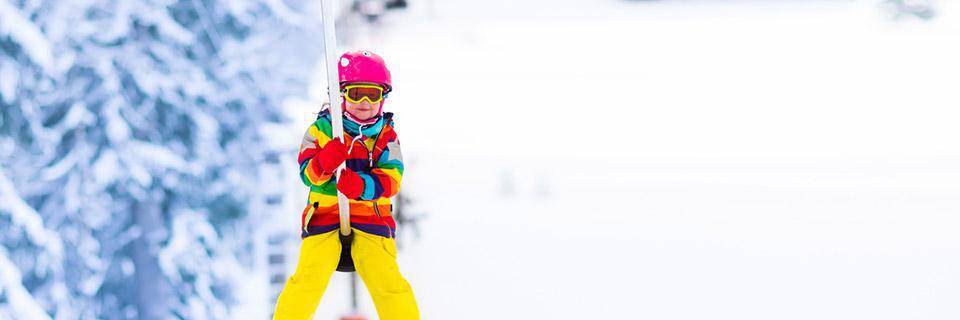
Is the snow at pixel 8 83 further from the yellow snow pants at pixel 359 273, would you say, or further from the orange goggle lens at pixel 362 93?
the orange goggle lens at pixel 362 93

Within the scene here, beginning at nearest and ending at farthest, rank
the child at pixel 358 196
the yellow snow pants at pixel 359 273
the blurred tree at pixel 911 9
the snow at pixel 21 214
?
the child at pixel 358 196 < the yellow snow pants at pixel 359 273 < the snow at pixel 21 214 < the blurred tree at pixel 911 9

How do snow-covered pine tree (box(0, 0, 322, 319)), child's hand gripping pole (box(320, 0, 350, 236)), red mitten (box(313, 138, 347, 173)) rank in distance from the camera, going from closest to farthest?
→ 1. child's hand gripping pole (box(320, 0, 350, 236))
2. red mitten (box(313, 138, 347, 173))
3. snow-covered pine tree (box(0, 0, 322, 319))

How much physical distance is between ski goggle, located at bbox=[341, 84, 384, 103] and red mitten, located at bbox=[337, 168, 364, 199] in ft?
0.80

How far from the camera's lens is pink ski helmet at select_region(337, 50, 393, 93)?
3154 mm

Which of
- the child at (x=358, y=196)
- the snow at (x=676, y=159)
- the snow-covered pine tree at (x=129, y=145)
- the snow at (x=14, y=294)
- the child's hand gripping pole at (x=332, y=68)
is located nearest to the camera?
the child's hand gripping pole at (x=332, y=68)

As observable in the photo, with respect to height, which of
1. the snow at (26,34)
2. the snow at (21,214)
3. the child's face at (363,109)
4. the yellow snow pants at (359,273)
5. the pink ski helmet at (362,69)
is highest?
the snow at (26,34)

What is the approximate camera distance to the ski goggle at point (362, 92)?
320 centimetres

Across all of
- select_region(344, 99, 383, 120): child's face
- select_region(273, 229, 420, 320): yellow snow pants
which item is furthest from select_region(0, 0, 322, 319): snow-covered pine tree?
select_region(344, 99, 383, 120): child's face

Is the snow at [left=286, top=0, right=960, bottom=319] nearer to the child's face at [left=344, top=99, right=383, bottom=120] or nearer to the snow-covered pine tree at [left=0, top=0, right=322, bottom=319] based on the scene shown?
the snow-covered pine tree at [left=0, top=0, right=322, bottom=319]

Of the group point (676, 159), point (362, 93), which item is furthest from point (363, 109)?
point (676, 159)

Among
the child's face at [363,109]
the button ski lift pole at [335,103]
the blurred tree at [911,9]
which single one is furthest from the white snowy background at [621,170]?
the child's face at [363,109]

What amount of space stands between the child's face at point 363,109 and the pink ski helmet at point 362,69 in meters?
0.09

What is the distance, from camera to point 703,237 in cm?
1928

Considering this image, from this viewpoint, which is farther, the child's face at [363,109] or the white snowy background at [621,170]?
the white snowy background at [621,170]
